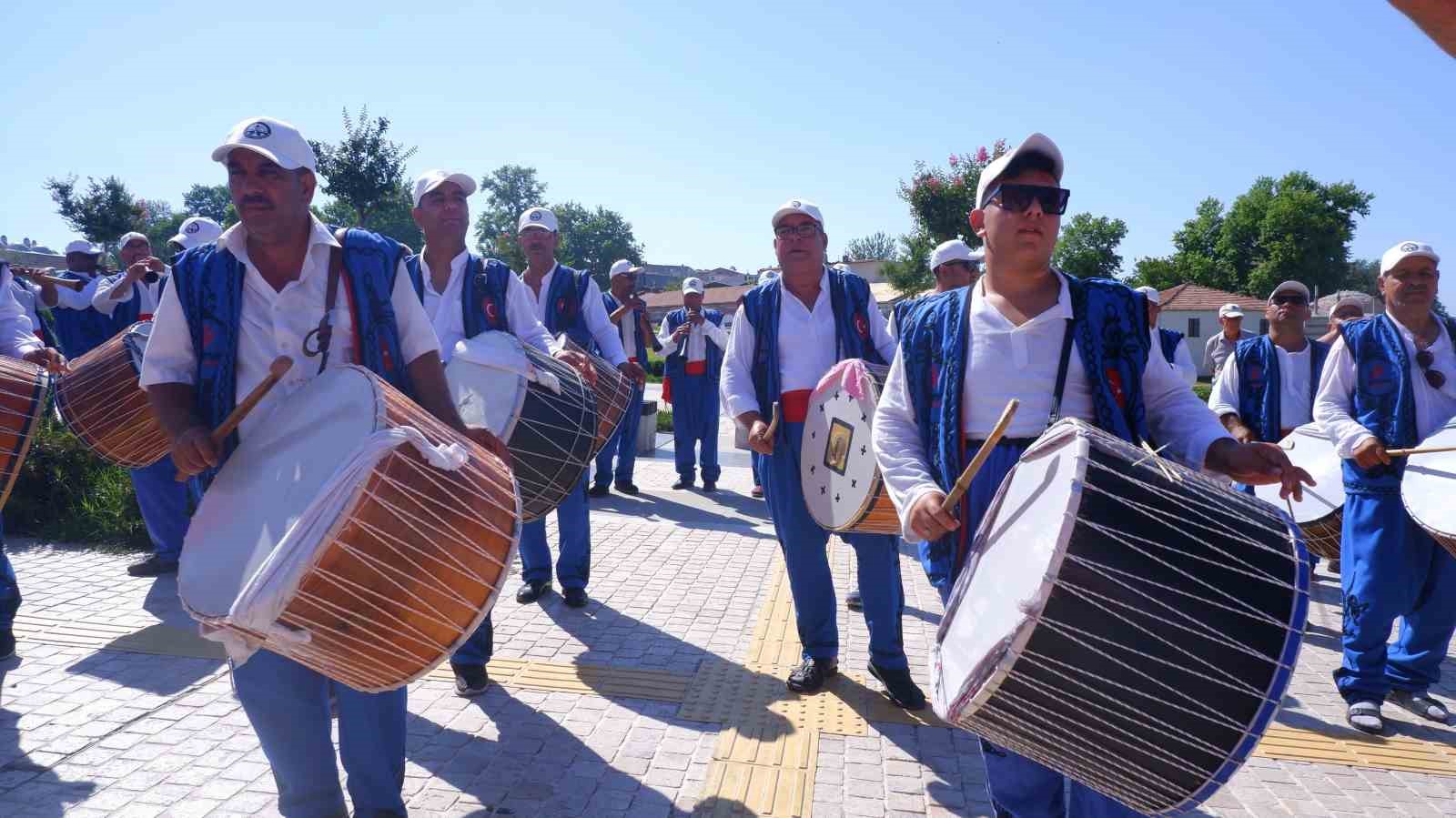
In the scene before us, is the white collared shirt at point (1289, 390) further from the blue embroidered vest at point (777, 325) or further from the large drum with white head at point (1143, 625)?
the large drum with white head at point (1143, 625)

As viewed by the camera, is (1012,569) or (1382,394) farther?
(1382,394)

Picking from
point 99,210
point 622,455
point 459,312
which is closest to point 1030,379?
point 459,312

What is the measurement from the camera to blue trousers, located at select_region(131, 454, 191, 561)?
19.3 ft

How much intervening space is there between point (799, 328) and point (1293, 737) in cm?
284

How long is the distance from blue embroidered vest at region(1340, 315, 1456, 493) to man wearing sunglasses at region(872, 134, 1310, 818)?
2.35m

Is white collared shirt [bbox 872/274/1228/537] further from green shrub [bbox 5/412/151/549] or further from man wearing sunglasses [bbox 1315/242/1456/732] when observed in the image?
green shrub [bbox 5/412/151/549]

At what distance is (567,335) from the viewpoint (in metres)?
5.60

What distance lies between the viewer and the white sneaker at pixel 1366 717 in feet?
12.7

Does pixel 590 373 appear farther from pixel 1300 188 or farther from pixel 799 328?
pixel 1300 188

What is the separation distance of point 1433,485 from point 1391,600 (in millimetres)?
730

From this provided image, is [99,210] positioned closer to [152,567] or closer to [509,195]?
[152,567]

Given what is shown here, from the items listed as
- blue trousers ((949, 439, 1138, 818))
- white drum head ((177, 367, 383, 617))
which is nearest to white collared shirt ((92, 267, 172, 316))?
→ white drum head ((177, 367, 383, 617))

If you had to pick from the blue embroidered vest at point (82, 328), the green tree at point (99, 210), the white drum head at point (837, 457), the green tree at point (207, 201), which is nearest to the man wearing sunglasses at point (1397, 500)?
the white drum head at point (837, 457)

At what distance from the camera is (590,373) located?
4363mm
